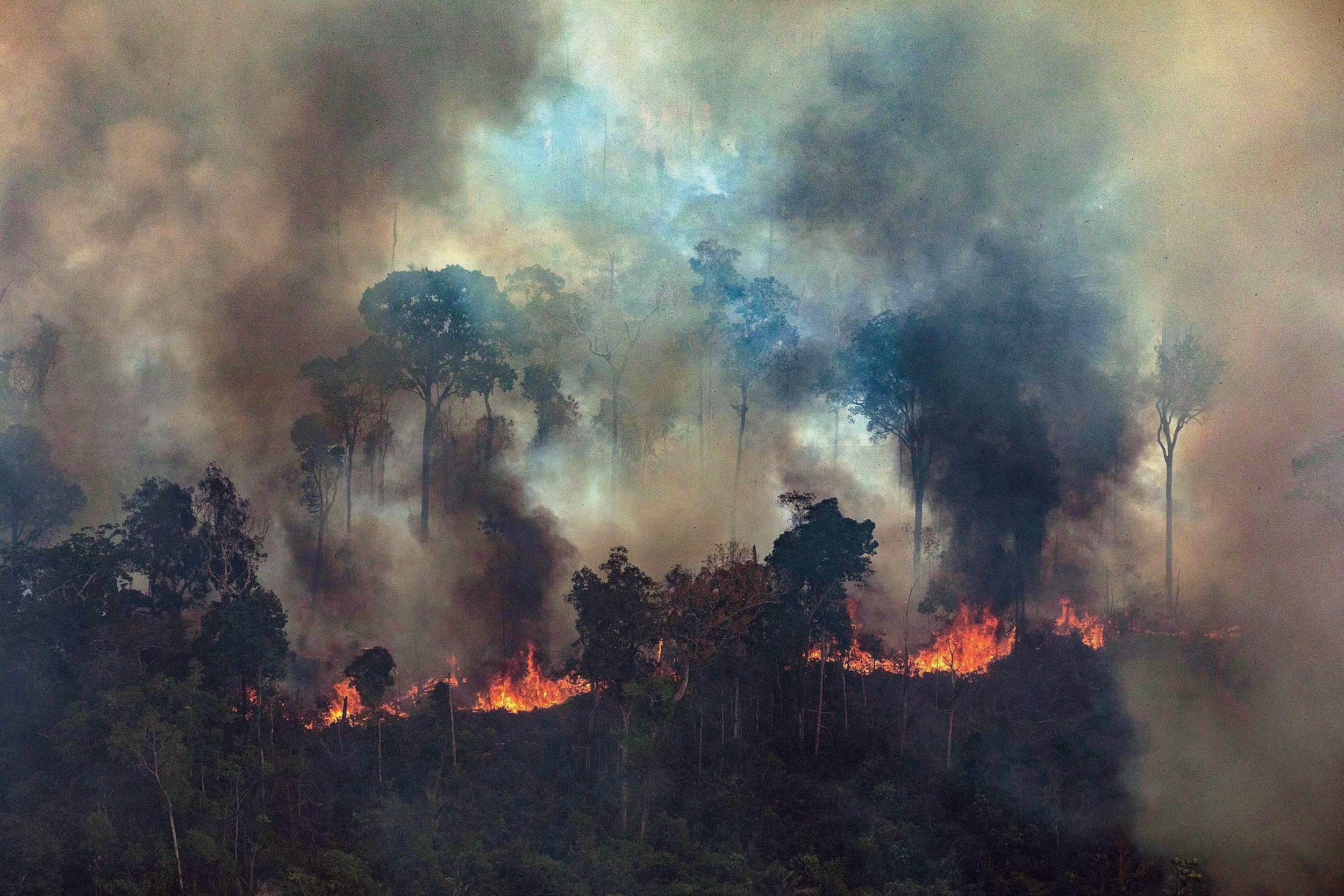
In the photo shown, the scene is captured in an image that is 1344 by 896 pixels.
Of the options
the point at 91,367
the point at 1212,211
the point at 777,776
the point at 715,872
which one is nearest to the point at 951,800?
the point at 777,776

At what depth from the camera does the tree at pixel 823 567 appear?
171ft

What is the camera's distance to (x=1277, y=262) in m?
68.4

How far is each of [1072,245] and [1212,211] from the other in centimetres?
868

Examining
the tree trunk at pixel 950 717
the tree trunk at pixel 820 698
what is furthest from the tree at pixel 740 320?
the tree trunk at pixel 950 717

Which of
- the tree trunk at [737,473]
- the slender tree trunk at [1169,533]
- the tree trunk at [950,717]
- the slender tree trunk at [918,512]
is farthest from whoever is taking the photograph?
the tree trunk at [737,473]

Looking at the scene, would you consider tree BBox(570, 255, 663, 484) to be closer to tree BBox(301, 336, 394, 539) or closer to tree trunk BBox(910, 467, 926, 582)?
tree BBox(301, 336, 394, 539)

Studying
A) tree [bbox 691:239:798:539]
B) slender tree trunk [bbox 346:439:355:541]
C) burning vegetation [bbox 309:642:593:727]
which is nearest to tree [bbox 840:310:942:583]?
tree [bbox 691:239:798:539]

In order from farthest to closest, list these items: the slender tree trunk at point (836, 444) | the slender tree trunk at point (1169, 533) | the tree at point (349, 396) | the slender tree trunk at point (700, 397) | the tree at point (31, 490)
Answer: the slender tree trunk at point (836, 444) → the slender tree trunk at point (700, 397) → the slender tree trunk at point (1169, 533) → the tree at point (349, 396) → the tree at point (31, 490)

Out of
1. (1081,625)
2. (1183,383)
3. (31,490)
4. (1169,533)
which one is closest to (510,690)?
(31,490)

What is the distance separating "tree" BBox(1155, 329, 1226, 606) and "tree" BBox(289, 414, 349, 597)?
47682mm

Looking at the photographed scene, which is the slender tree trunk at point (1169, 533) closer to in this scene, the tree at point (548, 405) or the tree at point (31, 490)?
the tree at point (548, 405)

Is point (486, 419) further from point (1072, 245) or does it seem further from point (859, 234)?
point (1072, 245)

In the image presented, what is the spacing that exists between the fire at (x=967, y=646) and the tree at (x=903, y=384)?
4006 mm

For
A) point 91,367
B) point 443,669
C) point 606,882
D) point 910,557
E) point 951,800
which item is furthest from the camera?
point 910,557
